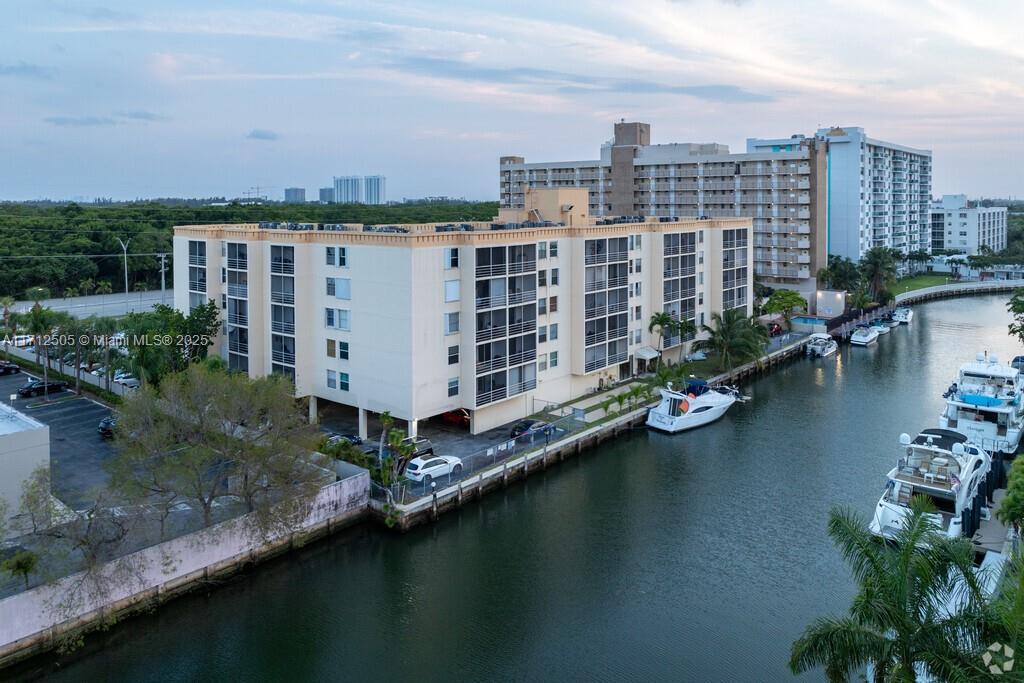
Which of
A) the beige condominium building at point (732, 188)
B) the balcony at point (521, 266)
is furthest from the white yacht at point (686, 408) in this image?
the beige condominium building at point (732, 188)

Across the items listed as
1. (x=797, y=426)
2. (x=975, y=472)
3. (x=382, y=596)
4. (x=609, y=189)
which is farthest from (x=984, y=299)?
(x=382, y=596)

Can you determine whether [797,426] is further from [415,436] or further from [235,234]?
[235,234]

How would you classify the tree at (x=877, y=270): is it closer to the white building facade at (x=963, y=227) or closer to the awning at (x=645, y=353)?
the awning at (x=645, y=353)

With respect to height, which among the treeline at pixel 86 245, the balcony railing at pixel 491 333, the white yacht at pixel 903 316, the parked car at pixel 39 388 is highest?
the treeline at pixel 86 245

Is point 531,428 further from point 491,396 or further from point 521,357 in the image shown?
point 521,357

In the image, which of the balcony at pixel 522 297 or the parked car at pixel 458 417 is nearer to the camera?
the balcony at pixel 522 297

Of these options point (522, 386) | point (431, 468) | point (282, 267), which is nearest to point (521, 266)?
point (522, 386)

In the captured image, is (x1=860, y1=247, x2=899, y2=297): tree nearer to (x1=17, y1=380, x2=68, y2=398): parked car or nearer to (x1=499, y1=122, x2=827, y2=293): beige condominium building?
(x1=499, y1=122, x2=827, y2=293): beige condominium building

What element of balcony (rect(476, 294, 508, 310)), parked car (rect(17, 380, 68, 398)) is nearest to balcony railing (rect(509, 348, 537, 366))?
balcony (rect(476, 294, 508, 310))
